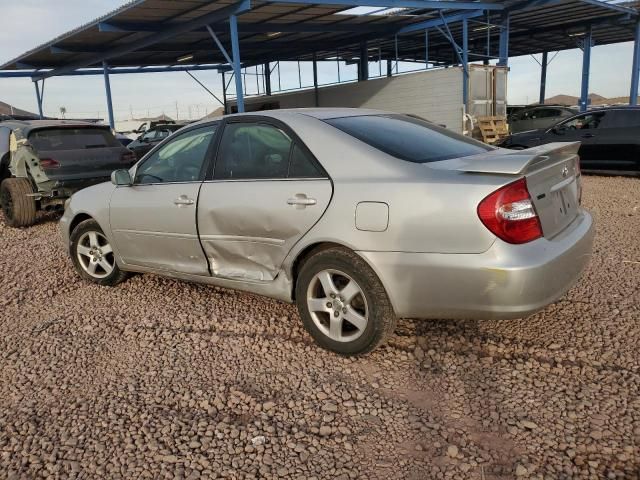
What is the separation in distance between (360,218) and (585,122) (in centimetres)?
972

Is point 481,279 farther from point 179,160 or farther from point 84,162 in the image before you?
point 84,162

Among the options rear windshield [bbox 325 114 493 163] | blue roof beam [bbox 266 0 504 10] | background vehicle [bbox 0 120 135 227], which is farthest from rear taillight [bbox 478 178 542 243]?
blue roof beam [bbox 266 0 504 10]

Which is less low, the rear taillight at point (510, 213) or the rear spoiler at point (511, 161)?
the rear spoiler at point (511, 161)

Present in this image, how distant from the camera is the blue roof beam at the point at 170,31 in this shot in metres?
13.5

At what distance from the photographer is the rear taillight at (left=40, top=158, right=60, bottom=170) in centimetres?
772

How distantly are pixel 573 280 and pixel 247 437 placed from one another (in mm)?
2082

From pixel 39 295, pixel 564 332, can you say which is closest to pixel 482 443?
pixel 564 332

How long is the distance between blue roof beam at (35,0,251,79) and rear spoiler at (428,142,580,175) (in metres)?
11.2

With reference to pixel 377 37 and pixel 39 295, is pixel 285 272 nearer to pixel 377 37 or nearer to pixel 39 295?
pixel 39 295

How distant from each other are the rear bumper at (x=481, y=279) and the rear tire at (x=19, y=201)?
6667 mm

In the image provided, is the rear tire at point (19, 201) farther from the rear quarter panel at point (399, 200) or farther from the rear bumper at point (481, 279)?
the rear bumper at point (481, 279)

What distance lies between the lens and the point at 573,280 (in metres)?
3.25

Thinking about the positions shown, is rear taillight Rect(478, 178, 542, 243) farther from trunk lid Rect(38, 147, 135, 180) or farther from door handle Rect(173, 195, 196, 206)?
trunk lid Rect(38, 147, 135, 180)

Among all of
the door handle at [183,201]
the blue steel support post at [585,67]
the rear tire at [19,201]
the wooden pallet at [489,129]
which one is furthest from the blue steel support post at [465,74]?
the door handle at [183,201]
